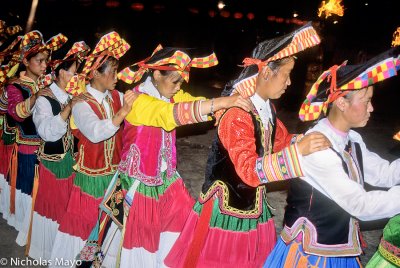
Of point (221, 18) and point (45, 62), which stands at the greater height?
point (221, 18)

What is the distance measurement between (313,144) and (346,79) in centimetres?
41

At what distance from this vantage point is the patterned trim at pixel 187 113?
2.46 metres

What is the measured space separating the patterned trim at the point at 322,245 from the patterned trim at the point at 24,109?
3.15 meters

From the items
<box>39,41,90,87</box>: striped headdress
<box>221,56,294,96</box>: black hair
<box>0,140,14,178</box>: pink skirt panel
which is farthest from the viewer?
<box>0,140,14,178</box>: pink skirt panel

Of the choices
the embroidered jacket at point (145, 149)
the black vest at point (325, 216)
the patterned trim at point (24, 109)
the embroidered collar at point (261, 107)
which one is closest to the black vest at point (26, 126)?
the patterned trim at point (24, 109)

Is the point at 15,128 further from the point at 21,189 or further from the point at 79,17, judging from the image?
the point at 79,17

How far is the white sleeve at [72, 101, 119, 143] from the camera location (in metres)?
2.92

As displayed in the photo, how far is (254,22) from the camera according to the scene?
23750 mm

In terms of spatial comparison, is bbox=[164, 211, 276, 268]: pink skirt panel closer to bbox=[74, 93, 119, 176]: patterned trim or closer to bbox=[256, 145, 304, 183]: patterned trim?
bbox=[256, 145, 304, 183]: patterned trim

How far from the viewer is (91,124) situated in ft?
9.91

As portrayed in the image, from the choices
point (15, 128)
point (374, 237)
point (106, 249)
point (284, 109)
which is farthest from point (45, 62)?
point (284, 109)

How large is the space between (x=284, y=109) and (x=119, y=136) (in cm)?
989

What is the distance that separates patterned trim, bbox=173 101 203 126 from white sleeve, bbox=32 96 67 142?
4.67 ft

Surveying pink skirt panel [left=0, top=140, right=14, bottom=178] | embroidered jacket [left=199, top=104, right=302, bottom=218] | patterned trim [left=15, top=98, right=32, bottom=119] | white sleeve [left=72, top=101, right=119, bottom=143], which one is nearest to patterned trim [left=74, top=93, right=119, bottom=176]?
white sleeve [left=72, top=101, right=119, bottom=143]
